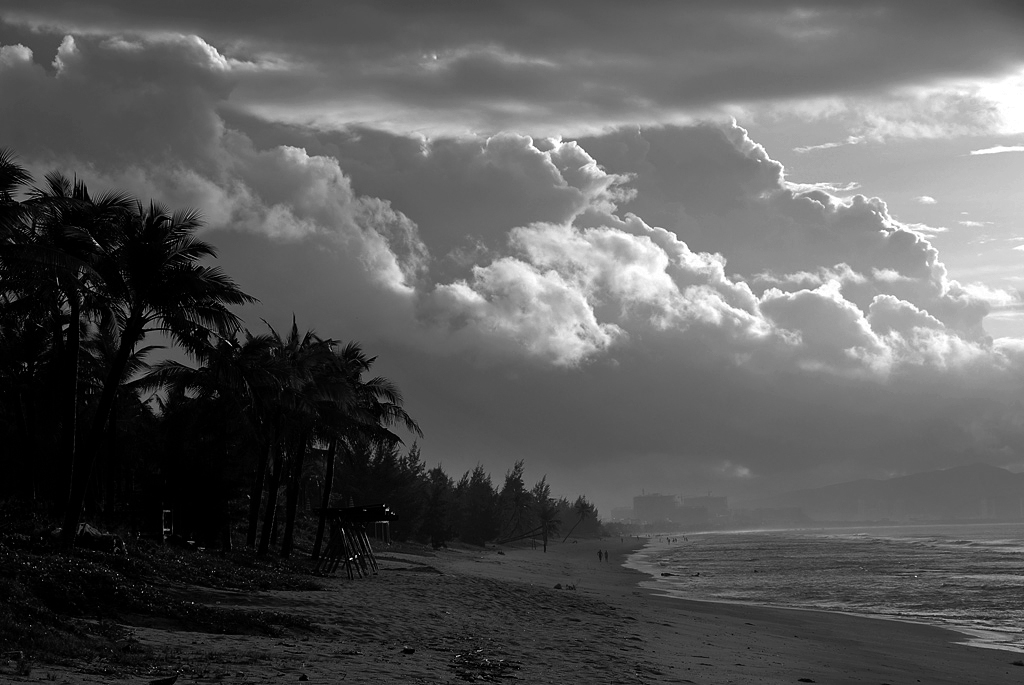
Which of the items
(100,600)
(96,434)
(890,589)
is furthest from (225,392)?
(890,589)

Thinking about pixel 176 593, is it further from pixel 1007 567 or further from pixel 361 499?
pixel 1007 567

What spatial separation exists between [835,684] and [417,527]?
70.9 metres

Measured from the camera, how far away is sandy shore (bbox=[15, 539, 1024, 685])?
14.3 metres

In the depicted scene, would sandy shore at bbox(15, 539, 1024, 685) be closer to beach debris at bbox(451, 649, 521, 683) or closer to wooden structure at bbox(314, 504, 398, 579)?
beach debris at bbox(451, 649, 521, 683)

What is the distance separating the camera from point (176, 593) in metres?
20.2

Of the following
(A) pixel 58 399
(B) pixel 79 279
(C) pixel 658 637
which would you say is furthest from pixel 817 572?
(B) pixel 79 279

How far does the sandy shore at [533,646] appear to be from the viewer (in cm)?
1431

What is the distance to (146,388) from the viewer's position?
41844 mm

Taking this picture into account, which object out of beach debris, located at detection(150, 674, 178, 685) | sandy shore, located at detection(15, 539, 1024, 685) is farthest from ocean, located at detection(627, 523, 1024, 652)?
beach debris, located at detection(150, 674, 178, 685)

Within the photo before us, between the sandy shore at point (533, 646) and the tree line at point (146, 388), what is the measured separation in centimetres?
796

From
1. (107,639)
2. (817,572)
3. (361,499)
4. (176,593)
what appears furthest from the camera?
(361,499)

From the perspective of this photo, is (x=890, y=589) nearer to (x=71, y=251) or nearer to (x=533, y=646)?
(x=533, y=646)

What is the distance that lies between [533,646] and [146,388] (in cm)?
2886

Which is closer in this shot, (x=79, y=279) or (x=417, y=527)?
(x=79, y=279)
